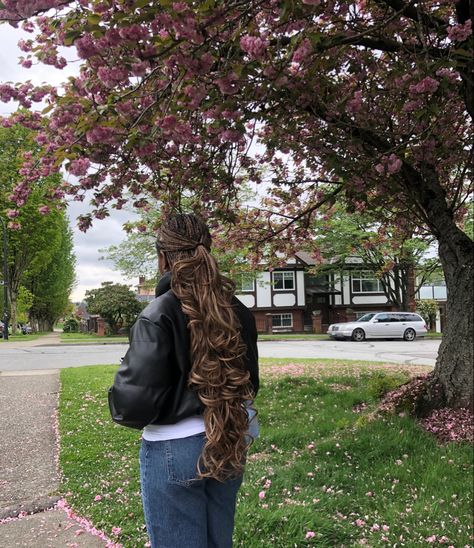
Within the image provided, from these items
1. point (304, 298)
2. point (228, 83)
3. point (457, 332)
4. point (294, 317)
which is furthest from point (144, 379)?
point (304, 298)

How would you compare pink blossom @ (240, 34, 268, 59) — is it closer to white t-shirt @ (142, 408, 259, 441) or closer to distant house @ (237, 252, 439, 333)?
white t-shirt @ (142, 408, 259, 441)

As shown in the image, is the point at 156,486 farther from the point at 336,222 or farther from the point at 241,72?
the point at 336,222

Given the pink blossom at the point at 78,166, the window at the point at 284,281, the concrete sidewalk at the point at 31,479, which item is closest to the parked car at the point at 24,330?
the window at the point at 284,281

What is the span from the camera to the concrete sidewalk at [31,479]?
10.4ft

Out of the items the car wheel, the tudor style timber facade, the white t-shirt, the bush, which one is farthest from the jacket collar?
the bush

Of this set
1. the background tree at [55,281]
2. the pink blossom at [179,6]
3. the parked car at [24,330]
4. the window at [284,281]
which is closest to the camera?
the pink blossom at [179,6]

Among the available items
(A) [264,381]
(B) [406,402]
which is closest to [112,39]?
(B) [406,402]

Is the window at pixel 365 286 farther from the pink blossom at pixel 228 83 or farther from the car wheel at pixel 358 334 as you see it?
the pink blossom at pixel 228 83

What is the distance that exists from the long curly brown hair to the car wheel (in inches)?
966

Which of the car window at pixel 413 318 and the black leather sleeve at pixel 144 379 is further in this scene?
the car window at pixel 413 318

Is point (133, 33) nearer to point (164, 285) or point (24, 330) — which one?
point (164, 285)

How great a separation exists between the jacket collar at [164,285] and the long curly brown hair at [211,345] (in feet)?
0.17

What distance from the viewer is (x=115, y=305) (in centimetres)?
3180

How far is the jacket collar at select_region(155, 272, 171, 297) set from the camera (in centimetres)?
192
